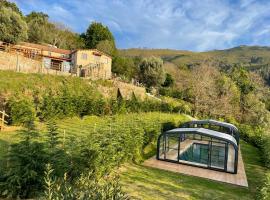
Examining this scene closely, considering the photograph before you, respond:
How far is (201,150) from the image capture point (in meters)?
13.8

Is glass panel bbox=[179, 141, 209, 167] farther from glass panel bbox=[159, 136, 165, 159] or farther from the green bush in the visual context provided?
the green bush

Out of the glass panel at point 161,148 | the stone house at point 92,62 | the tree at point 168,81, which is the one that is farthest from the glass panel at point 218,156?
the tree at point 168,81

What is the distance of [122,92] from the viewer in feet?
99.2

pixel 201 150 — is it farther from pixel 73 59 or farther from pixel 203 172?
pixel 73 59

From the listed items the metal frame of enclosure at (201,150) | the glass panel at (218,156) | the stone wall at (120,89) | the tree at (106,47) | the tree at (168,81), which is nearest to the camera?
the metal frame of enclosure at (201,150)

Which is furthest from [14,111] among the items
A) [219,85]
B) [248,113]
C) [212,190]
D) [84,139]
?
[248,113]

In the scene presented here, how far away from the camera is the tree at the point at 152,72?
45.2m

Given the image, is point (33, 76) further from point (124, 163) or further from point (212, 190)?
point (212, 190)

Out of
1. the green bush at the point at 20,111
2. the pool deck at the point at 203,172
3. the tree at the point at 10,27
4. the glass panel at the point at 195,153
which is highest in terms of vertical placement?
the tree at the point at 10,27

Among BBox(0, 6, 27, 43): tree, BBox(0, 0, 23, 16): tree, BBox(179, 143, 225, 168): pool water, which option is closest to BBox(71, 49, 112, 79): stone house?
BBox(0, 6, 27, 43): tree

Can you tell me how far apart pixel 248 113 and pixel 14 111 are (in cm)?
3361

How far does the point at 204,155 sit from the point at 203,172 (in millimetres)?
1325

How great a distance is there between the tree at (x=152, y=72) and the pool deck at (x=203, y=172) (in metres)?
32.8

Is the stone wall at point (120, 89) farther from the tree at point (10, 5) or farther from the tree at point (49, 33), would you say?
the tree at point (10, 5)
